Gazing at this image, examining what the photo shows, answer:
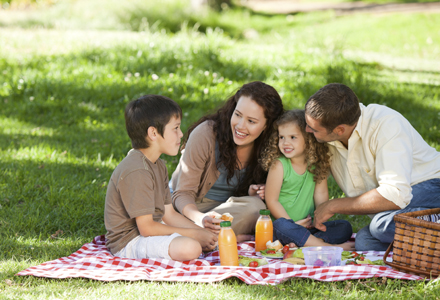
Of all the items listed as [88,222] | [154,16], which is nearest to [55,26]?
[154,16]

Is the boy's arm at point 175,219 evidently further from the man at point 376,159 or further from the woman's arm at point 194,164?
the man at point 376,159

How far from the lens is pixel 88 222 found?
3.76 metres

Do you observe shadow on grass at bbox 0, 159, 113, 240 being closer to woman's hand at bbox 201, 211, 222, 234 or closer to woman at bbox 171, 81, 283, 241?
woman at bbox 171, 81, 283, 241

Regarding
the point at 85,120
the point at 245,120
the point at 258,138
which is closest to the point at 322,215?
the point at 258,138

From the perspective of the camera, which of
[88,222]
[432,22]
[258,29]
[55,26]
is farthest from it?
[258,29]

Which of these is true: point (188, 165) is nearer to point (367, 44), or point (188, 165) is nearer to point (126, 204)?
point (126, 204)

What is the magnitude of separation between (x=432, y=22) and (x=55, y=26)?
10.8 meters

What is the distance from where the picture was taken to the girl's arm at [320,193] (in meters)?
3.64

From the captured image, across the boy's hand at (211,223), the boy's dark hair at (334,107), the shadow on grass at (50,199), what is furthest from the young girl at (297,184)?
the shadow on grass at (50,199)

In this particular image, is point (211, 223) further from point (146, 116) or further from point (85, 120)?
point (85, 120)

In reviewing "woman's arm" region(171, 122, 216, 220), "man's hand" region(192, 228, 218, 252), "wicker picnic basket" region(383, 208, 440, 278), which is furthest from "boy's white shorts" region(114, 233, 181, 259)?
"wicker picnic basket" region(383, 208, 440, 278)

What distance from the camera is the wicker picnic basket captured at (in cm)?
258

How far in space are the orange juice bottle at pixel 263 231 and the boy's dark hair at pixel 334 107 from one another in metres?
0.74

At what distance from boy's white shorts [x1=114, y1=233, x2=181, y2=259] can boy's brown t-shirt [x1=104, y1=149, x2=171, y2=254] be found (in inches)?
2.3
